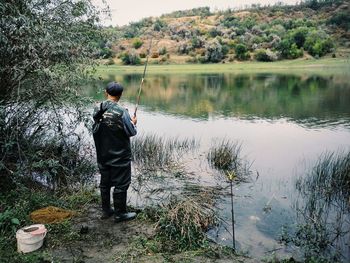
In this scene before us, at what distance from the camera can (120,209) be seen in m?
6.62

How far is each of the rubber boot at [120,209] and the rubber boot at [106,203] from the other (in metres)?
0.17

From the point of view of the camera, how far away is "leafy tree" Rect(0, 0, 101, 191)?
24.2ft

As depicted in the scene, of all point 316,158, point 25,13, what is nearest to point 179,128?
point 316,158

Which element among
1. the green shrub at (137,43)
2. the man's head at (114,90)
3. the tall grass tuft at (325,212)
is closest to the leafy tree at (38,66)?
the man's head at (114,90)

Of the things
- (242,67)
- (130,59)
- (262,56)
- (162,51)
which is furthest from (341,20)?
(130,59)

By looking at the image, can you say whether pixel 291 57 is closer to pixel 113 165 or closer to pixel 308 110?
pixel 308 110

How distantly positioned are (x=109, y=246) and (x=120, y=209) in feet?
2.93

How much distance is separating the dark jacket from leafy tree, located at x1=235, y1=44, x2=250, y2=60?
246 ft

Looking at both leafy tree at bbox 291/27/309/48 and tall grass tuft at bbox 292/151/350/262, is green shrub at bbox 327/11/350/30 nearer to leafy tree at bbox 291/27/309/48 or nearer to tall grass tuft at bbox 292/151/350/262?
leafy tree at bbox 291/27/309/48

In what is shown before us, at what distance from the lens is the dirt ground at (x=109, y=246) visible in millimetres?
5453

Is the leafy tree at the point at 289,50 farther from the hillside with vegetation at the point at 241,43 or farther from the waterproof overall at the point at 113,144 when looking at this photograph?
the waterproof overall at the point at 113,144

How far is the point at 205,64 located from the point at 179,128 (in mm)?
61189

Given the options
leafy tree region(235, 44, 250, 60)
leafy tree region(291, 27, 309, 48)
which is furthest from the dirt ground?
leafy tree region(291, 27, 309, 48)

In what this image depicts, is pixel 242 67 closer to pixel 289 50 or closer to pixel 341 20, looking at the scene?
pixel 289 50
